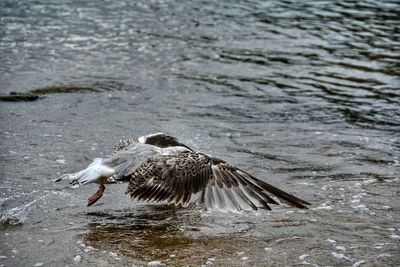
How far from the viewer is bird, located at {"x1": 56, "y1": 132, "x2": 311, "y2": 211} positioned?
5426mm

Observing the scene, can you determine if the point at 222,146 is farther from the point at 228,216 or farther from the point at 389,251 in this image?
the point at 389,251

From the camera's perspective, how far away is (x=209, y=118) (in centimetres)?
879

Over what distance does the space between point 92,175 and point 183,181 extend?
29.9 inches

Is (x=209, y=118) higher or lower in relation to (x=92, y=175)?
lower

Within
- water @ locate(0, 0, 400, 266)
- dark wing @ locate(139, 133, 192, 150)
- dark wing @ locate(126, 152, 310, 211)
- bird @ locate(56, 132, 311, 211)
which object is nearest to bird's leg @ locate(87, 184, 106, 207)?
bird @ locate(56, 132, 311, 211)

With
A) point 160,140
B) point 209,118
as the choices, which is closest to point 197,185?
point 160,140

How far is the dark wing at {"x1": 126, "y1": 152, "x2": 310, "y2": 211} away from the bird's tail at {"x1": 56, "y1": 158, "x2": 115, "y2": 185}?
9.6 inches

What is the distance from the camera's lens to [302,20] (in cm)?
1438

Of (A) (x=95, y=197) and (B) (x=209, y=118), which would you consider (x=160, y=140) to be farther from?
(B) (x=209, y=118)

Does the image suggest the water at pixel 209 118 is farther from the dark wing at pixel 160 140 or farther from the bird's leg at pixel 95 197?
the dark wing at pixel 160 140

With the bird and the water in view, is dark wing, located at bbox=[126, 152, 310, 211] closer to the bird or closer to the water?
the bird

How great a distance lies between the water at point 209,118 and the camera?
529 centimetres

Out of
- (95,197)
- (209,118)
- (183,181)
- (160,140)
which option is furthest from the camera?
(209,118)

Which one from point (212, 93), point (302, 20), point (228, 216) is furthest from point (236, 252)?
point (302, 20)
